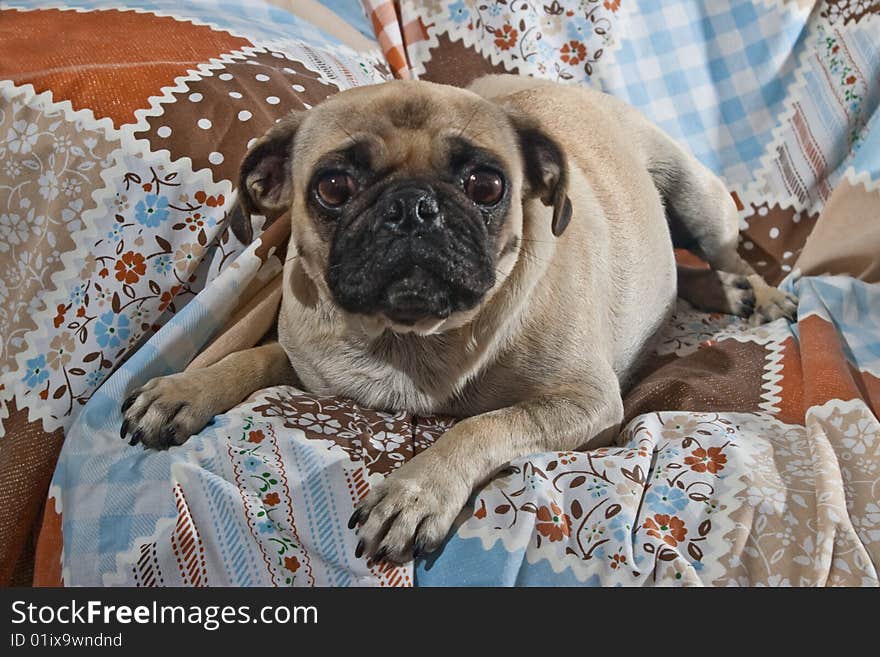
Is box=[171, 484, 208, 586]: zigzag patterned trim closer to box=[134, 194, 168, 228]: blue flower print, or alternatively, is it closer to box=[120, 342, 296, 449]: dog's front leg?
box=[120, 342, 296, 449]: dog's front leg

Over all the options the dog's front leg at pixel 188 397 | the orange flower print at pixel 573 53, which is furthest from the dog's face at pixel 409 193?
the orange flower print at pixel 573 53

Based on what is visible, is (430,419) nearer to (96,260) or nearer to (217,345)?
(217,345)

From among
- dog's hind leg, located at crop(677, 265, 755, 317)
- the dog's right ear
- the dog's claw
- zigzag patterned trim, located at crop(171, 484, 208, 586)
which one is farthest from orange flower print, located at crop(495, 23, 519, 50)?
zigzag patterned trim, located at crop(171, 484, 208, 586)

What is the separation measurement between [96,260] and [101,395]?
11.8 inches

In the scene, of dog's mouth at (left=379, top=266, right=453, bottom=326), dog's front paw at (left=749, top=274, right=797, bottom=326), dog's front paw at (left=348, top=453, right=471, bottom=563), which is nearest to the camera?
dog's front paw at (left=348, top=453, right=471, bottom=563)

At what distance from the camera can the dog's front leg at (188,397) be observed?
177 centimetres

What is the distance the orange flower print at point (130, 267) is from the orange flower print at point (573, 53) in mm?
1625

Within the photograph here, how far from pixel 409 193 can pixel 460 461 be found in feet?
1.58

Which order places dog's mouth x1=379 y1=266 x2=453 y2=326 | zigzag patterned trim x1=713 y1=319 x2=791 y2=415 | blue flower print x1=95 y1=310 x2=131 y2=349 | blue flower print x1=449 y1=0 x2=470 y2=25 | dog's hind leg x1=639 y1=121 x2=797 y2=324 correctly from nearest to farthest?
dog's mouth x1=379 y1=266 x2=453 y2=326
blue flower print x1=95 y1=310 x2=131 y2=349
zigzag patterned trim x1=713 y1=319 x2=791 y2=415
dog's hind leg x1=639 y1=121 x2=797 y2=324
blue flower print x1=449 y1=0 x2=470 y2=25

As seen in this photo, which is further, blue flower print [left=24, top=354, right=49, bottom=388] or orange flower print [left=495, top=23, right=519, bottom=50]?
orange flower print [left=495, top=23, right=519, bottom=50]

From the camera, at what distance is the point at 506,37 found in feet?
9.53

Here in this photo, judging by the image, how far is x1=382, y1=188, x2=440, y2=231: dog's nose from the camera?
158 centimetres

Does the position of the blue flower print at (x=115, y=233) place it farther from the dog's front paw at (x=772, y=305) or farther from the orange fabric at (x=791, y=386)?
the dog's front paw at (x=772, y=305)

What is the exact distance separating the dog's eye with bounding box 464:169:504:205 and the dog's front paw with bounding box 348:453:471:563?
51cm
